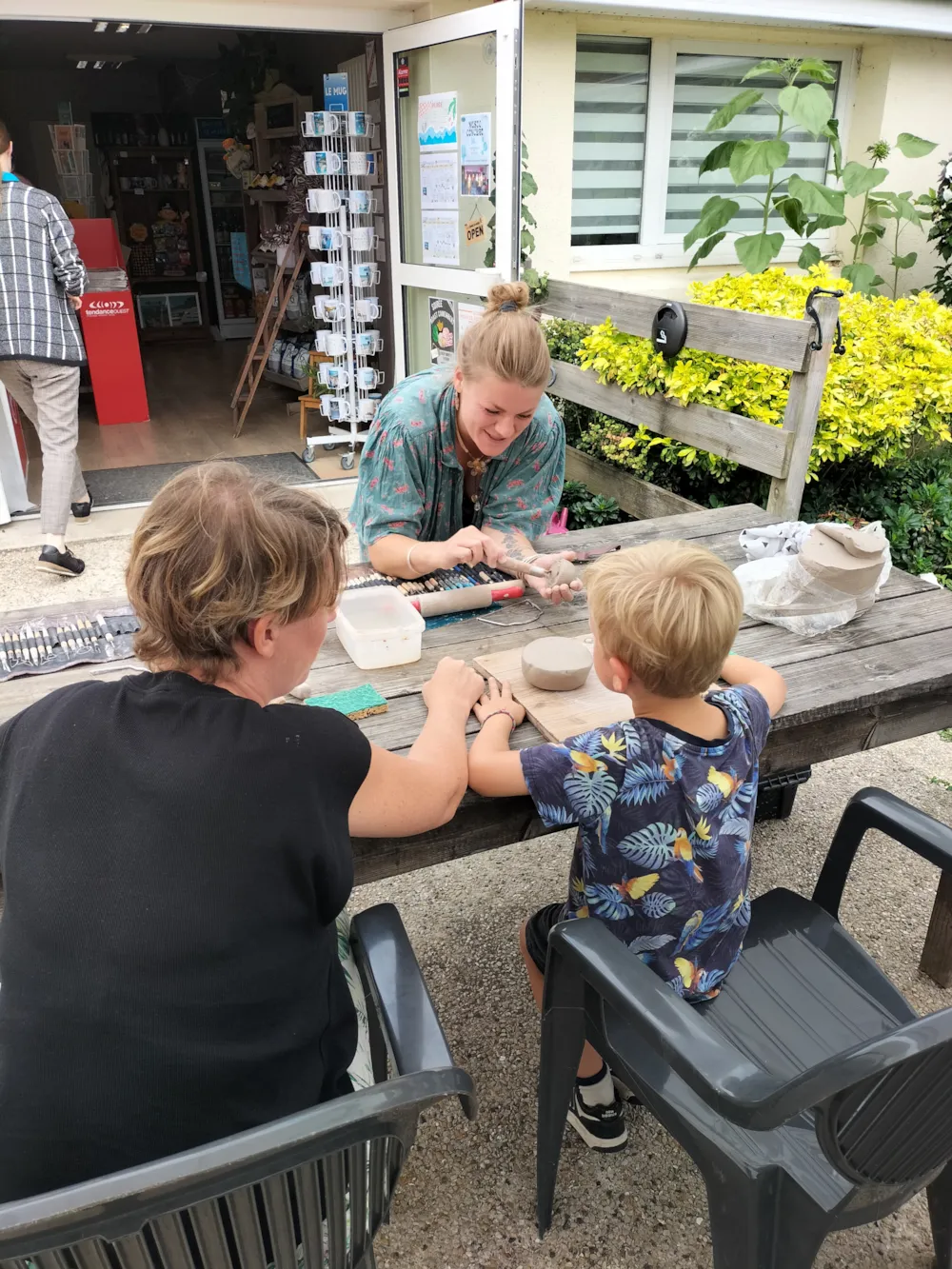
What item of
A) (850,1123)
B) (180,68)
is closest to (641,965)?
(850,1123)

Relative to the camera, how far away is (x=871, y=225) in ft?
23.2

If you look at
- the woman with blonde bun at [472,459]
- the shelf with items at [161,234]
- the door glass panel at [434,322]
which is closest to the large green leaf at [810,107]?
the door glass panel at [434,322]

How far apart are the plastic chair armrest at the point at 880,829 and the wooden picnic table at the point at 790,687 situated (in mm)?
169

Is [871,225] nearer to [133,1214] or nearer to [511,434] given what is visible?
[511,434]

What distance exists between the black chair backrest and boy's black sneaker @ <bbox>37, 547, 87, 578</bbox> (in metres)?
4.20

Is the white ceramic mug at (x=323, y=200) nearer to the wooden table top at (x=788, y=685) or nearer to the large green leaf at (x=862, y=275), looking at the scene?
the large green leaf at (x=862, y=275)

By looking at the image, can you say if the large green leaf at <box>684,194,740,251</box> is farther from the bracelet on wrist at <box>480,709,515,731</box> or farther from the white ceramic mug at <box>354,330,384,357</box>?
the bracelet on wrist at <box>480,709,515,731</box>

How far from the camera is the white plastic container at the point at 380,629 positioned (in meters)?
1.75

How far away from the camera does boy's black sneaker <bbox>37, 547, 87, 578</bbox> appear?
173 inches

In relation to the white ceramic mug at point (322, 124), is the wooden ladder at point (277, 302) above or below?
below

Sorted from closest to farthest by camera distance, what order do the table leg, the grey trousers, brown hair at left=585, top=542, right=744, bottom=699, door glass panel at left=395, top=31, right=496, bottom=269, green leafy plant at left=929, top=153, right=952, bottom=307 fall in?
brown hair at left=585, top=542, right=744, bottom=699 → the table leg → the grey trousers → door glass panel at left=395, top=31, right=496, bottom=269 → green leafy plant at left=929, top=153, right=952, bottom=307

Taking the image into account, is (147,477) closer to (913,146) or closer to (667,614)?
(667,614)

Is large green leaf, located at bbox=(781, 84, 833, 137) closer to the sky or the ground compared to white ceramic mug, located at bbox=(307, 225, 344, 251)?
closer to the sky

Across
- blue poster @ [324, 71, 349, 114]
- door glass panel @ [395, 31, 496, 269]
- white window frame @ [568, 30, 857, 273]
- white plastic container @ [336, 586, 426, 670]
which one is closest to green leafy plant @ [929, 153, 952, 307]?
white window frame @ [568, 30, 857, 273]
